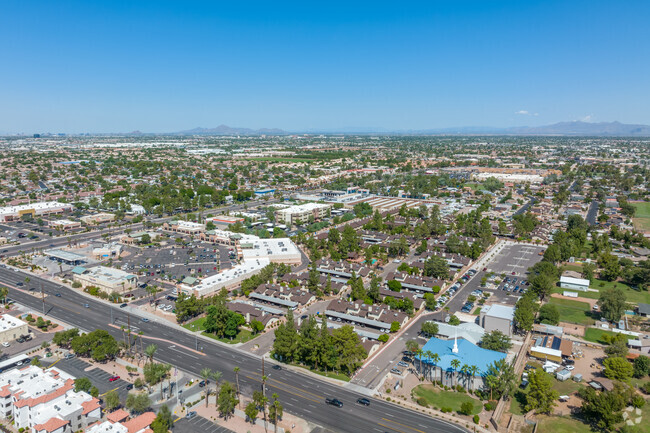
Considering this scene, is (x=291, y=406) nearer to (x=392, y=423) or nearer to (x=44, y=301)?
(x=392, y=423)

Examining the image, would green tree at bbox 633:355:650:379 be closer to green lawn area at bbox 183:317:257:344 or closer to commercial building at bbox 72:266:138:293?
green lawn area at bbox 183:317:257:344

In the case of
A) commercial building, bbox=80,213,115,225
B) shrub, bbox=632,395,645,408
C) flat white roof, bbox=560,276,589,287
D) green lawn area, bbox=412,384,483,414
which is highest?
commercial building, bbox=80,213,115,225

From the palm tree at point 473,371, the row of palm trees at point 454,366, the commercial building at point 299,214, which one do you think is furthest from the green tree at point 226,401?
the commercial building at point 299,214

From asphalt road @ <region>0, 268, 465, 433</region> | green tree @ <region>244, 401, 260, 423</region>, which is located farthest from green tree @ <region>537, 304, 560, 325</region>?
green tree @ <region>244, 401, 260, 423</region>

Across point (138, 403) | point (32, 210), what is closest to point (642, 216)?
point (138, 403)

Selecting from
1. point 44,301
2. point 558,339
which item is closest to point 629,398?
point 558,339

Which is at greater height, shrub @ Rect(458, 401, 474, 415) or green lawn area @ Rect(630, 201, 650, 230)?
green lawn area @ Rect(630, 201, 650, 230)

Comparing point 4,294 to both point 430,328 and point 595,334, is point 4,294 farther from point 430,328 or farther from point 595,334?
point 595,334
